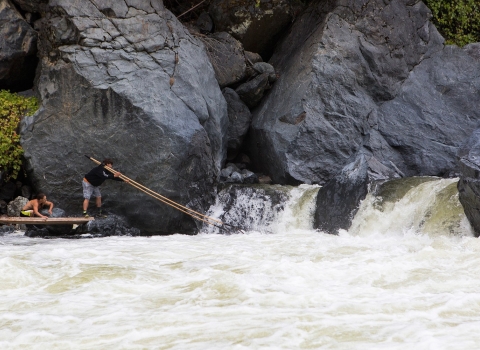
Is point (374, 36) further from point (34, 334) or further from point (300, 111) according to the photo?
point (34, 334)

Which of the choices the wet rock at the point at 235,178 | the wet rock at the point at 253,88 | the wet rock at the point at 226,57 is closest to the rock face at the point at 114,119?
the wet rock at the point at 235,178

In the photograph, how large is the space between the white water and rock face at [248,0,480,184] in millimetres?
5050

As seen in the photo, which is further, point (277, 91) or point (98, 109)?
point (277, 91)

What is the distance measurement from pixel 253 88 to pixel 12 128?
237 inches

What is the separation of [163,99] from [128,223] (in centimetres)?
260

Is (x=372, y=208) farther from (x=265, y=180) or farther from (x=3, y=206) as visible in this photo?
(x=3, y=206)

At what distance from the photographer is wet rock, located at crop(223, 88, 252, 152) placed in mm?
16406

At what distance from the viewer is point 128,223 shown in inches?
518

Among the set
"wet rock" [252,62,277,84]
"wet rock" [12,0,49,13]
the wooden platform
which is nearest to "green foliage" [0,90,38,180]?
the wooden platform

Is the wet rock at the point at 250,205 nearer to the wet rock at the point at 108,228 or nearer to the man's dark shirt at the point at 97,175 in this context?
the wet rock at the point at 108,228

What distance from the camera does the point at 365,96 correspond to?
16.6 metres

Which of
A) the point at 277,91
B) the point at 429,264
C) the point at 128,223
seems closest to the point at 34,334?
the point at 429,264

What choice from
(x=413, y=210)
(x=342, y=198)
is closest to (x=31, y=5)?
(x=342, y=198)

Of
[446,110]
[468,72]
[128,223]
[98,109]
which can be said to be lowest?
[128,223]
